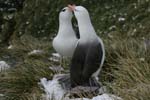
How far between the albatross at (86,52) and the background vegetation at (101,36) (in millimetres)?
241

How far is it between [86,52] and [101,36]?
408 centimetres

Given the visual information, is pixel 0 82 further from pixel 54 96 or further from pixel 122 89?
pixel 122 89

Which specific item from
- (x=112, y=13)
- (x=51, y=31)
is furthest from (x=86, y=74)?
(x=51, y=31)

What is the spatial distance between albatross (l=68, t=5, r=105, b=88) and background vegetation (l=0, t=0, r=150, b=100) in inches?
9.5

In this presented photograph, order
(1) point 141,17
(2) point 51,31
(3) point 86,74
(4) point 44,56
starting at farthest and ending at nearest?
(2) point 51,31, (1) point 141,17, (4) point 44,56, (3) point 86,74

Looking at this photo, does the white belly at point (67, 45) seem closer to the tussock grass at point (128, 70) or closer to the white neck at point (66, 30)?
the white neck at point (66, 30)

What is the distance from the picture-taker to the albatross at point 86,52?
506 cm

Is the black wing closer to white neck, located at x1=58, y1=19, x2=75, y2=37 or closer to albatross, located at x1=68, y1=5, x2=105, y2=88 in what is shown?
albatross, located at x1=68, y1=5, x2=105, y2=88

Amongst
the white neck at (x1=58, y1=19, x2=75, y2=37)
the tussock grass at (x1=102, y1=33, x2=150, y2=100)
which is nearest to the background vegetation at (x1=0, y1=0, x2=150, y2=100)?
the tussock grass at (x1=102, y1=33, x2=150, y2=100)

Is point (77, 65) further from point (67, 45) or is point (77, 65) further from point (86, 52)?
point (67, 45)

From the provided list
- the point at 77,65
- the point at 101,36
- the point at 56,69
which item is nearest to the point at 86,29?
the point at 77,65

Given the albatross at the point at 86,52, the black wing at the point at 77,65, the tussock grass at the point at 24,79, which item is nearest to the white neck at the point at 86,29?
the albatross at the point at 86,52

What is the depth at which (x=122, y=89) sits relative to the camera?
489cm

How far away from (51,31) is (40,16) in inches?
25.1
